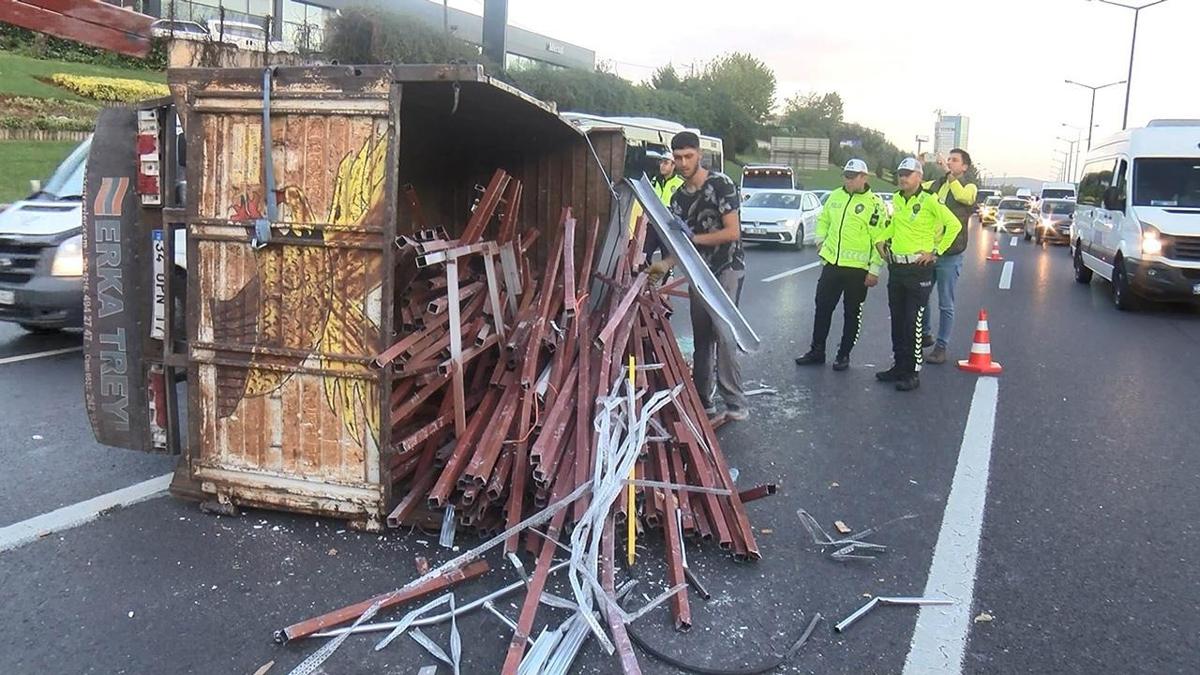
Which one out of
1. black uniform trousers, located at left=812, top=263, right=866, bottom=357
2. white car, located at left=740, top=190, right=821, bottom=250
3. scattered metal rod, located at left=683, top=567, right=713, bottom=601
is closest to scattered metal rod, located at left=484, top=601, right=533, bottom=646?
scattered metal rod, located at left=683, top=567, right=713, bottom=601

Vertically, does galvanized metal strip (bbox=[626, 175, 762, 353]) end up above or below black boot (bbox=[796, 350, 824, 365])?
above

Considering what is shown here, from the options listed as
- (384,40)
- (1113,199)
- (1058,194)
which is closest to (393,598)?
(1113,199)

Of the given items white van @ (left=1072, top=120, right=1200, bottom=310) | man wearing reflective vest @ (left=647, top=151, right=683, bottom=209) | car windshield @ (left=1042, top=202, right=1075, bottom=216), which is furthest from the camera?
car windshield @ (left=1042, top=202, right=1075, bottom=216)

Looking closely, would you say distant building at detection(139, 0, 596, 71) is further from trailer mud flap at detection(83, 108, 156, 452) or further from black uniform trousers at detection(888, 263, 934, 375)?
trailer mud flap at detection(83, 108, 156, 452)

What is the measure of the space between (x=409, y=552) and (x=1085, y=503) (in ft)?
12.7

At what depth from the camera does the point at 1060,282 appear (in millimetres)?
18188

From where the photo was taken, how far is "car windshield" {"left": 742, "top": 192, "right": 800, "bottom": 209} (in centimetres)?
2395

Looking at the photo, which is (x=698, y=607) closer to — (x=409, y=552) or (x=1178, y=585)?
(x=409, y=552)

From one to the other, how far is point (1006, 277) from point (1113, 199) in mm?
4657

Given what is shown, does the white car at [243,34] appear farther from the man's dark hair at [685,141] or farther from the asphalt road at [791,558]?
the man's dark hair at [685,141]

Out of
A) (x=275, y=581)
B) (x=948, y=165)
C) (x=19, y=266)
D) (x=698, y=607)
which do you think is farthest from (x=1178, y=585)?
(x=19, y=266)

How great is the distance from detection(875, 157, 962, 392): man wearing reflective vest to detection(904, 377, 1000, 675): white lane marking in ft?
4.38

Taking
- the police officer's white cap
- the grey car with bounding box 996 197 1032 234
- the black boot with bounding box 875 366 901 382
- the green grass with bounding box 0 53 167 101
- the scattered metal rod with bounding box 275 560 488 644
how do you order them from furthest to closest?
the grey car with bounding box 996 197 1032 234, the green grass with bounding box 0 53 167 101, the police officer's white cap, the black boot with bounding box 875 366 901 382, the scattered metal rod with bounding box 275 560 488 644

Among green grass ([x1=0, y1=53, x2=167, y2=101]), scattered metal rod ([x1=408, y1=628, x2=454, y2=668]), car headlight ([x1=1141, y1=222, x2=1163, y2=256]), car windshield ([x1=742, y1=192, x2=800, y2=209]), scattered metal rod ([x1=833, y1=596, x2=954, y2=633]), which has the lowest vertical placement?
scattered metal rod ([x1=408, y1=628, x2=454, y2=668])
